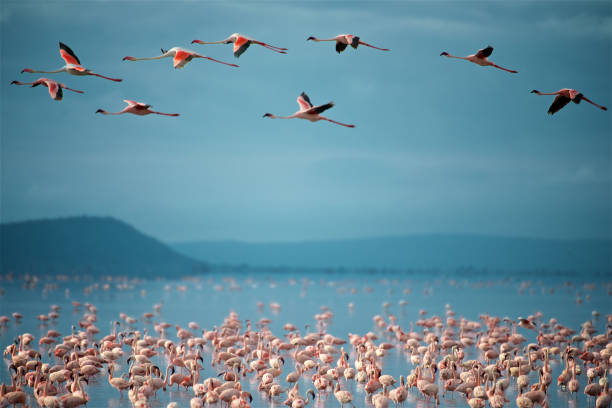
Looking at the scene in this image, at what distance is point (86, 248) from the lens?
354ft

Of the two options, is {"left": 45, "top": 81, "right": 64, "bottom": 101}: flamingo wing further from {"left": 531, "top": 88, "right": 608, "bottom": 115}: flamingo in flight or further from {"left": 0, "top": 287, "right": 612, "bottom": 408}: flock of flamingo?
{"left": 531, "top": 88, "right": 608, "bottom": 115}: flamingo in flight

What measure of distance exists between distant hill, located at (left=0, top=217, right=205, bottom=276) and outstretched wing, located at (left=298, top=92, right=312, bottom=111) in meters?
88.3

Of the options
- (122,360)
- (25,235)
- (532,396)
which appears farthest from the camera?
(25,235)

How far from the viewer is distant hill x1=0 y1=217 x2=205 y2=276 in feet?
334

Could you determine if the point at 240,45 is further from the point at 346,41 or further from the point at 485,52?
the point at 485,52

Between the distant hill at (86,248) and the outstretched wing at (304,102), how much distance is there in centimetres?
8826

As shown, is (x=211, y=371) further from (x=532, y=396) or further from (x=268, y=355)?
(x=532, y=396)

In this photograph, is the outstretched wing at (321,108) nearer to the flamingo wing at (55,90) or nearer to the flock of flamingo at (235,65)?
the flock of flamingo at (235,65)

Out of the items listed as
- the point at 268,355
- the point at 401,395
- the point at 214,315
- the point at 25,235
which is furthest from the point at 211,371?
the point at 25,235

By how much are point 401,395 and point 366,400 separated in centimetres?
106

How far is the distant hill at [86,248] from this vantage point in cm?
10181

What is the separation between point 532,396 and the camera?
11.5 metres

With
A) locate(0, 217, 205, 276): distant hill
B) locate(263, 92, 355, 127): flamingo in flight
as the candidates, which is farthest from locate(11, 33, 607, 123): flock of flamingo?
locate(0, 217, 205, 276): distant hill

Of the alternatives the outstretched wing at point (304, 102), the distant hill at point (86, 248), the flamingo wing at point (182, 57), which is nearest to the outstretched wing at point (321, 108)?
the outstretched wing at point (304, 102)
